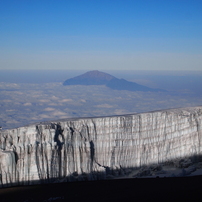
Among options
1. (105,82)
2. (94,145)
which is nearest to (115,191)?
(94,145)

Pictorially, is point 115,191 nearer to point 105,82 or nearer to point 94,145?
point 94,145

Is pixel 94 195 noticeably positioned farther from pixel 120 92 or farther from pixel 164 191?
pixel 120 92

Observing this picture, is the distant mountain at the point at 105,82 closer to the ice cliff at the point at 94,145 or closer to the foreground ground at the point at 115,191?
the ice cliff at the point at 94,145

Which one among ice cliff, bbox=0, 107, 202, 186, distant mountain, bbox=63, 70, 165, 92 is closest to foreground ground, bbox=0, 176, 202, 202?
ice cliff, bbox=0, 107, 202, 186

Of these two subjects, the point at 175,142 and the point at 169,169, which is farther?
the point at 175,142

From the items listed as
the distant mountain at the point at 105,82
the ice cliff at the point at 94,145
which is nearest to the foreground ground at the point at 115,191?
the ice cliff at the point at 94,145

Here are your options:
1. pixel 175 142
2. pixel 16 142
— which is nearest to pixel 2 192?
pixel 16 142
